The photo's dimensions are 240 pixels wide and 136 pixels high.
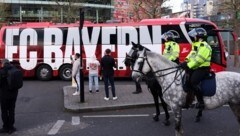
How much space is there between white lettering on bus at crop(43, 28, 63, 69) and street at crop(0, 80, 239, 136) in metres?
8.04

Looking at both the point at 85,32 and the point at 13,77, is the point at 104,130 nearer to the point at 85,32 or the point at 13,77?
the point at 13,77

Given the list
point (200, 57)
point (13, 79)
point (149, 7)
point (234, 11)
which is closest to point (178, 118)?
point (200, 57)

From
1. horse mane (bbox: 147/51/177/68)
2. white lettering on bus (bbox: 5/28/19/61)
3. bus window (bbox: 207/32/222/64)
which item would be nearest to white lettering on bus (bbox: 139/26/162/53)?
bus window (bbox: 207/32/222/64)

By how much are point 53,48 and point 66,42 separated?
78 centimetres

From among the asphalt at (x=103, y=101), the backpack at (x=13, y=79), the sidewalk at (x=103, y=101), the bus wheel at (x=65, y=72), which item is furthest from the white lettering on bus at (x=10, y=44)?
the backpack at (x=13, y=79)

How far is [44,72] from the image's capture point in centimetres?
2238

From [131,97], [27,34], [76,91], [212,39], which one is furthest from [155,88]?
[27,34]

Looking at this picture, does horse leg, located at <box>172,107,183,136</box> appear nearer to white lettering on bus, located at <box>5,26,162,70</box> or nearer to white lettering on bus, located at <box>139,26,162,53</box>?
white lettering on bus, located at <box>139,26,162,53</box>

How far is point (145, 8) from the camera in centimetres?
4366

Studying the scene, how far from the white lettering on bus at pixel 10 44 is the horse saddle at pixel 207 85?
52.1 ft

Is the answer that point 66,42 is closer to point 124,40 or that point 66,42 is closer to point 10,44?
point 10,44

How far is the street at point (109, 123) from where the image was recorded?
9.45 m

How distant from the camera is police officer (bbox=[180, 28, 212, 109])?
25.7 feet

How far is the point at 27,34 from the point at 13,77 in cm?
1334
